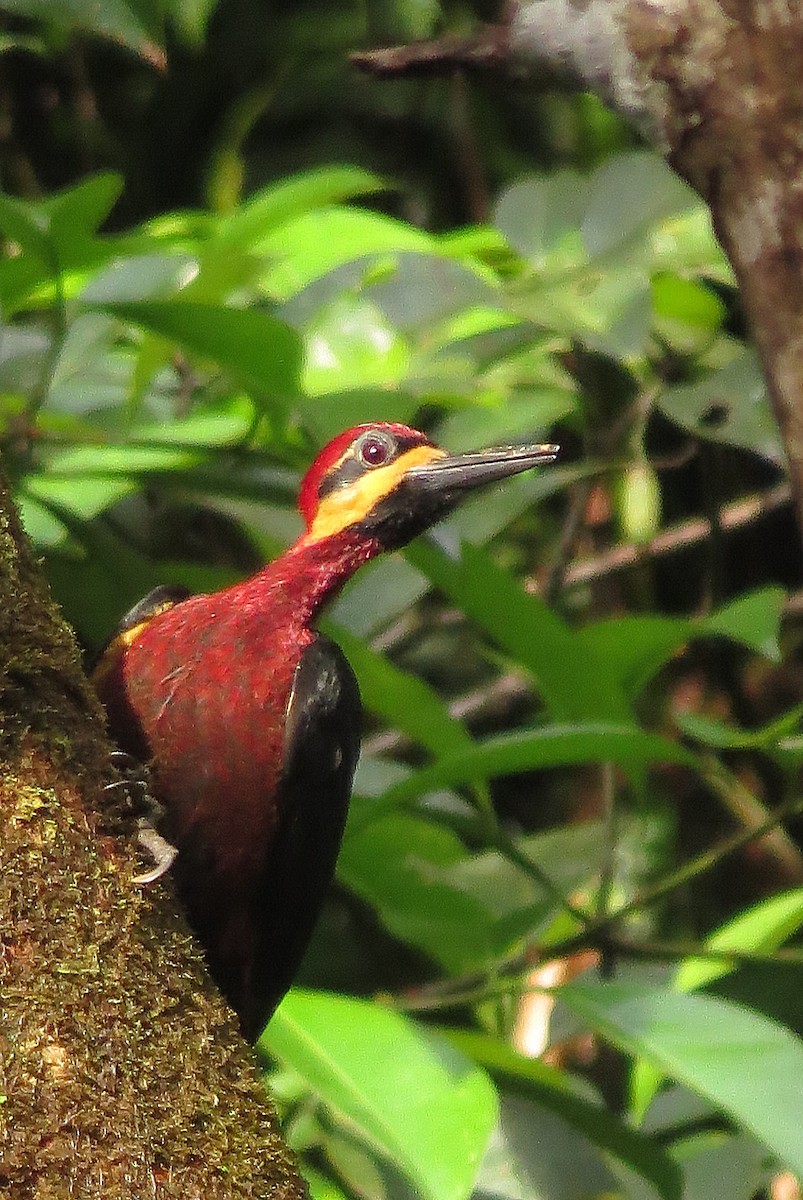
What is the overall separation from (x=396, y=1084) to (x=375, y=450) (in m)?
0.94

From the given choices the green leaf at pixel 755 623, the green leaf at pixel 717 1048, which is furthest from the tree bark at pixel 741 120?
the green leaf at pixel 717 1048

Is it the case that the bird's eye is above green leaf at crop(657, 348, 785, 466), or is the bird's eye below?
above

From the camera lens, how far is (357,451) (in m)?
2.25

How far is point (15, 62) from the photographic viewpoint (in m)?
4.13

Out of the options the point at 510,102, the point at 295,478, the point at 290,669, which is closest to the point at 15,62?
the point at 510,102

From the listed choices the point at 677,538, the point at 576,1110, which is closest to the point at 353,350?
the point at 576,1110

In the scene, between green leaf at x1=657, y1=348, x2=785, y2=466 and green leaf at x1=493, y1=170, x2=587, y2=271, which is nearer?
green leaf at x1=657, y1=348, x2=785, y2=466

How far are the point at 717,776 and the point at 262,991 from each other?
707mm

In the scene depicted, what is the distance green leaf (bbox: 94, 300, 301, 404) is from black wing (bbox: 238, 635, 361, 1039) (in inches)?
13.8

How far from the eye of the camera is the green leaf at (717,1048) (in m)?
1.65

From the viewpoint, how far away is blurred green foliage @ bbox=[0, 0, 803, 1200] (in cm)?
182

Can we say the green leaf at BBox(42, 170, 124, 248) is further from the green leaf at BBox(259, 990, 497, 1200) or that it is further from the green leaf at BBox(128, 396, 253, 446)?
the green leaf at BBox(259, 990, 497, 1200)

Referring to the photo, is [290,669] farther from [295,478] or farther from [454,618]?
[454,618]

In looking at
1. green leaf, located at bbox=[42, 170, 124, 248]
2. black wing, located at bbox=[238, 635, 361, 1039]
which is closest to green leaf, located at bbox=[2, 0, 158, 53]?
green leaf, located at bbox=[42, 170, 124, 248]
